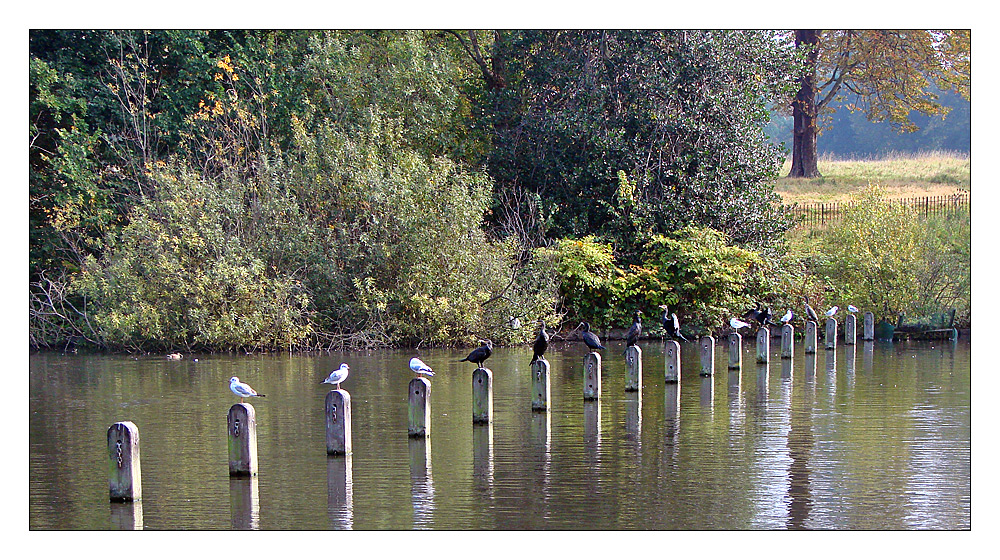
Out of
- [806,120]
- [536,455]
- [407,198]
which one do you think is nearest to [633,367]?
[536,455]

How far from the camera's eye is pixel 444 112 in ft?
102

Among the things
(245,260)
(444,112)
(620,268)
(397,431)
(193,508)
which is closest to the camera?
(193,508)

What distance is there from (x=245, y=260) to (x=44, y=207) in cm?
743

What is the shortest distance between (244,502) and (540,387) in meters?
5.96

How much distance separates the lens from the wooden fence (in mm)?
33656

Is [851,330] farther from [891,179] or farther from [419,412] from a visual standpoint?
[891,179]

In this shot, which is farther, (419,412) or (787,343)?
(787,343)

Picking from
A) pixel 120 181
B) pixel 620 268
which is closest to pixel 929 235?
pixel 620 268

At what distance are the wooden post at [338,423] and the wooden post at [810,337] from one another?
1469cm

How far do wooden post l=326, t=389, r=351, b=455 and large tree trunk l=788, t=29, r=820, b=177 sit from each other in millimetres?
31320

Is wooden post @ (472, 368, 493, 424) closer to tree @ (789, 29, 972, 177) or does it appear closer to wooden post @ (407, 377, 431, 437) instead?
wooden post @ (407, 377, 431, 437)

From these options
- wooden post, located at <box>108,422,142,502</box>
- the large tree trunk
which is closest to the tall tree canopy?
the large tree trunk

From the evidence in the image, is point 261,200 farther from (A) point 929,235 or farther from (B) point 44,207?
(A) point 929,235

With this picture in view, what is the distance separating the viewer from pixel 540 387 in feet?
49.2
